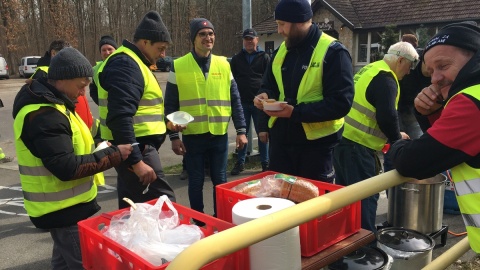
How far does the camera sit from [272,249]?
162 cm

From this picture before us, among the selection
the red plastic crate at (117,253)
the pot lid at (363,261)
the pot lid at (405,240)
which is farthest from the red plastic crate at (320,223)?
the pot lid at (405,240)

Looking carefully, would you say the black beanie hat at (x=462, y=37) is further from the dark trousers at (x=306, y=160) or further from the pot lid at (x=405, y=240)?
the pot lid at (x=405, y=240)

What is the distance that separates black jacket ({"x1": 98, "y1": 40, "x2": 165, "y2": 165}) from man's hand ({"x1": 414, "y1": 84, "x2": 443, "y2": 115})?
5.81 feet

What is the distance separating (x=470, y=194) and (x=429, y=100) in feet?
2.32

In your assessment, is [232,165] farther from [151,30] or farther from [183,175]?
[151,30]

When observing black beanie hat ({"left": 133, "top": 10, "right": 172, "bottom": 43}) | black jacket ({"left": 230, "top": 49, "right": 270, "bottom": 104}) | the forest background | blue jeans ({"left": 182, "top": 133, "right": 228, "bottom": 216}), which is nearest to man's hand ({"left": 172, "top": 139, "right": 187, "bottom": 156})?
blue jeans ({"left": 182, "top": 133, "right": 228, "bottom": 216})

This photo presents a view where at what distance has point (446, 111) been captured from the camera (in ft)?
4.57

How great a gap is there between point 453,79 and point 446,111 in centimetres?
24

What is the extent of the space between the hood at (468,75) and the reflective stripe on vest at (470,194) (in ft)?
0.13

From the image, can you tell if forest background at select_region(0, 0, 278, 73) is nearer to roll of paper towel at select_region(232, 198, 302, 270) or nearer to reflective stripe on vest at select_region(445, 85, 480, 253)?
roll of paper towel at select_region(232, 198, 302, 270)

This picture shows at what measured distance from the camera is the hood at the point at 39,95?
2248 mm

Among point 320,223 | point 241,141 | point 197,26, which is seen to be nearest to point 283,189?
point 320,223

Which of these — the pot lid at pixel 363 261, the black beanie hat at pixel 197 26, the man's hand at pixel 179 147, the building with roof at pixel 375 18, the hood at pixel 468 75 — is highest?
the building with roof at pixel 375 18

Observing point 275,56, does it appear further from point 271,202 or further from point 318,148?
point 271,202
